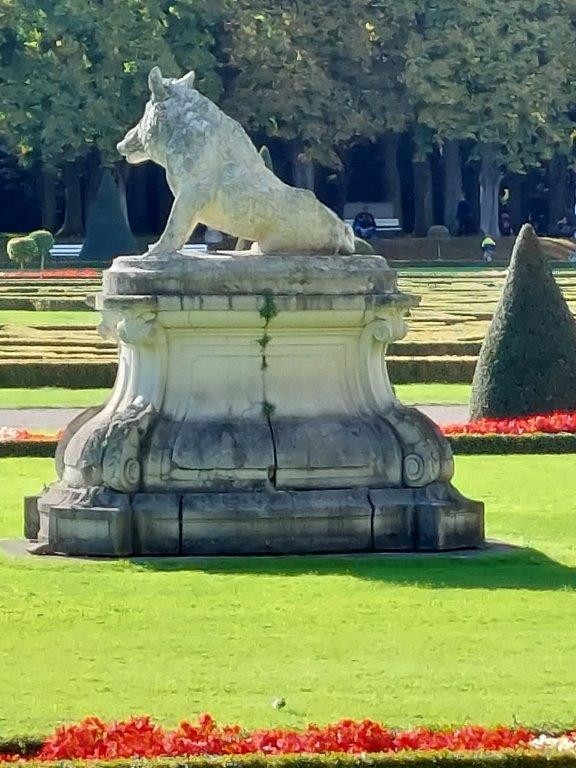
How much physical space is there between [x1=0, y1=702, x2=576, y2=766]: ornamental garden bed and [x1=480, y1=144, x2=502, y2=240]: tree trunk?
5463 centimetres

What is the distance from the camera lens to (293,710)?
7.20 metres

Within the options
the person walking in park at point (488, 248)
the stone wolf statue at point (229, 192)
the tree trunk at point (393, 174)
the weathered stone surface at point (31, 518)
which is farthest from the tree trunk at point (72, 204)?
the weathered stone surface at point (31, 518)

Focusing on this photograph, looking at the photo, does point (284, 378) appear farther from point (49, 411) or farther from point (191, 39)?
point (191, 39)

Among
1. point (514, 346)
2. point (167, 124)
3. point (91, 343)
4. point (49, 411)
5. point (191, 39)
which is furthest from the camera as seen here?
point (191, 39)

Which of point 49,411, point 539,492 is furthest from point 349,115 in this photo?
point 539,492

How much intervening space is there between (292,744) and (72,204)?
183 feet

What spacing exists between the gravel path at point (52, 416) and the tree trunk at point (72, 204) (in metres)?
40.3

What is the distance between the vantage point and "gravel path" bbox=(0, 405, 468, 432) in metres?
19.4

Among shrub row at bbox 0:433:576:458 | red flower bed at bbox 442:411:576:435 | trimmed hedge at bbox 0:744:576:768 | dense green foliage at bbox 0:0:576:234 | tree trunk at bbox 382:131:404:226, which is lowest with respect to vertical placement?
shrub row at bbox 0:433:576:458

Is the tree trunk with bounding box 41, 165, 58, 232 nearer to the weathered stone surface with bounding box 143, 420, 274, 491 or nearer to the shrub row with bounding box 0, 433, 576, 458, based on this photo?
the shrub row with bounding box 0, 433, 576, 458

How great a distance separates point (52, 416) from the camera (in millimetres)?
20188

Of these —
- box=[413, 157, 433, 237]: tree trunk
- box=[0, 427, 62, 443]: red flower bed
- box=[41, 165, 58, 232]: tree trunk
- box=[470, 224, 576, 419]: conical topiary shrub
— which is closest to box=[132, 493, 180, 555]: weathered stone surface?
box=[0, 427, 62, 443]: red flower bed

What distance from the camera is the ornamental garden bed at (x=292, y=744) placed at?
6184mm

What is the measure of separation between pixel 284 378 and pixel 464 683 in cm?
373
